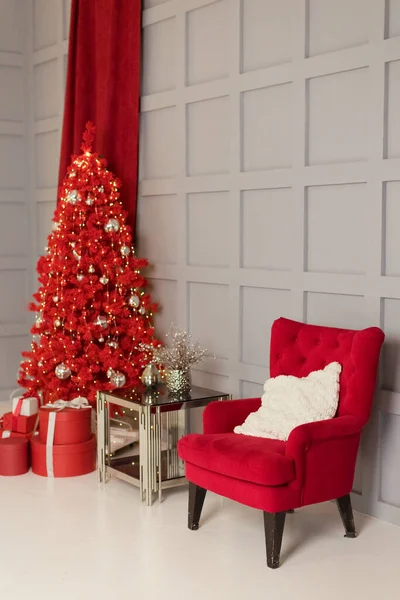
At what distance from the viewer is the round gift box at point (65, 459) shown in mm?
4453

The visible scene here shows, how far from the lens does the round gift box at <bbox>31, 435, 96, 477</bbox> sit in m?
4.45

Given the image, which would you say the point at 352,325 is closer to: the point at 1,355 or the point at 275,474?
the point at 275,474

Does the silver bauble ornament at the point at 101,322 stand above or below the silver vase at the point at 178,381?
above

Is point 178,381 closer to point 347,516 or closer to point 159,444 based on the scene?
point 159,444

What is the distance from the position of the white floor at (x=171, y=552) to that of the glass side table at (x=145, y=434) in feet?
0.34

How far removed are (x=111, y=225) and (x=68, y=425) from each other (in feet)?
3.93

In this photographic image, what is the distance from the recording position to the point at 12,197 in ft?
21.3

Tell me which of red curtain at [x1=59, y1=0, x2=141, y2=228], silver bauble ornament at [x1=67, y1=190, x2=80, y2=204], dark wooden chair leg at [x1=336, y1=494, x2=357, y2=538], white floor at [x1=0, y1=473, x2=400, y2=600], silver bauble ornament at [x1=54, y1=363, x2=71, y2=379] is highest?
red curtain at [x1=59, y1=0, x2=141, y2=228]

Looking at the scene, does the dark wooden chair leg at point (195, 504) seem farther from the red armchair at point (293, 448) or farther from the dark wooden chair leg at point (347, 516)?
the dark wooden chair leg at point (347, 516)

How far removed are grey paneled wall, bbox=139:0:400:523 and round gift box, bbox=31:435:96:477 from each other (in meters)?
0.79

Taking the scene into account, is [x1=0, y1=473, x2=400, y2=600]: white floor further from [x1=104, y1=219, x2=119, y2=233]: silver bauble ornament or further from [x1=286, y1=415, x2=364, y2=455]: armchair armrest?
[x1=104, y1=219, x2=119, y2=233]: silver bauble ornament

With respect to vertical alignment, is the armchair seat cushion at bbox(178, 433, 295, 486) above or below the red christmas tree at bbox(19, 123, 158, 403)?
below

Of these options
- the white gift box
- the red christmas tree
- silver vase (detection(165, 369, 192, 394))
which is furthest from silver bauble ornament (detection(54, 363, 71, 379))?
silver vase (detection(165, 369, 192, 394))

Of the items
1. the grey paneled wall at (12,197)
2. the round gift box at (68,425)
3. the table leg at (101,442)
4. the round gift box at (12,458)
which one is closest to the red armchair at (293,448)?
the table leg at (101,442)
